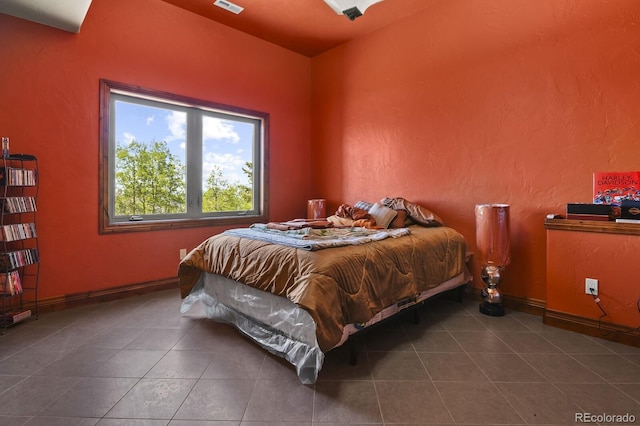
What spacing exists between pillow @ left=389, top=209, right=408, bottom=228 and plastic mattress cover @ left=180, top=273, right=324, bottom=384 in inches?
60.4

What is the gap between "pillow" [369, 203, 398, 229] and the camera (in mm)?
3023

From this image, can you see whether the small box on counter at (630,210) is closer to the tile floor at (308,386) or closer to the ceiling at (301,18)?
the tile floor at (308,386)

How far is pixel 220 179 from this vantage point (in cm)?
385

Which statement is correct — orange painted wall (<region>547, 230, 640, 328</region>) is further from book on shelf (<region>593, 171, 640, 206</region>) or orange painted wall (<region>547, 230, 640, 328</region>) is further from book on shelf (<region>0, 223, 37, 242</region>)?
book on shelf (<region>0, 223, 37, 242</region>)

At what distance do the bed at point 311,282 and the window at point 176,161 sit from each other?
47.4 inches

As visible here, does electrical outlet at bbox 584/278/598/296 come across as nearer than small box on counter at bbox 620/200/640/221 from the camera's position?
No

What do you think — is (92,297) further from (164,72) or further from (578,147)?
(578,147)

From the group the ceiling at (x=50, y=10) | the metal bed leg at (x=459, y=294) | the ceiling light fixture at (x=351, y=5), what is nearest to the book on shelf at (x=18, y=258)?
the ceiling at (x=50, y=10)

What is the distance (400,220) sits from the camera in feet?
9.98

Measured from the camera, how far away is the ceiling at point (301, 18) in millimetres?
3262

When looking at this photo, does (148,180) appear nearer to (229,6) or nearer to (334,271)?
(229,6)

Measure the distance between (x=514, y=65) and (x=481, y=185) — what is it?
1093mm

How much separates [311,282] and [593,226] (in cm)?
210

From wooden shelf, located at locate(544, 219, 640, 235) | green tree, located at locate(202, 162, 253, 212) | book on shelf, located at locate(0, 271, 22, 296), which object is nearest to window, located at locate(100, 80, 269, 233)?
green tree, located at locate(202, 162, 253, 212)
